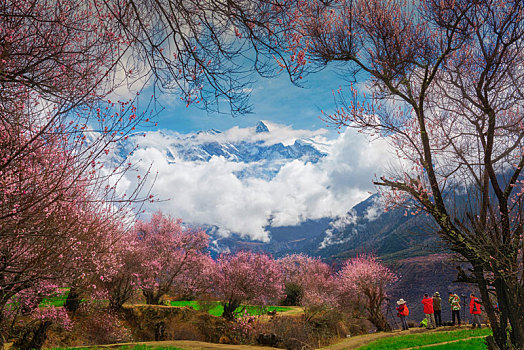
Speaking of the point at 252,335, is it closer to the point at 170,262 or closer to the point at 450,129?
the point at 170,262

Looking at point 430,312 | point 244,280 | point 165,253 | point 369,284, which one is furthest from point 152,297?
point 430,312

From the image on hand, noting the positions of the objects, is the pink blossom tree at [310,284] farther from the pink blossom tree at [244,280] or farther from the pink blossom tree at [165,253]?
the pink blossom tree at [165,253]

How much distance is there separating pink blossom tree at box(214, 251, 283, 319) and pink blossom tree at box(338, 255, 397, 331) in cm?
879

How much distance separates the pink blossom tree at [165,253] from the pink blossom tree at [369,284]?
15.5 m

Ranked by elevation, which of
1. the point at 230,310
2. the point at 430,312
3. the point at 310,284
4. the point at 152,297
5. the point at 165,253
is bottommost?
the point at 430,312

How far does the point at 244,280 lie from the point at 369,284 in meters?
13.5

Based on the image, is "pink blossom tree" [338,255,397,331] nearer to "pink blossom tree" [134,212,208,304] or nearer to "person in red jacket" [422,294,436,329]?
"person in red jacket" [422,294,436,329]

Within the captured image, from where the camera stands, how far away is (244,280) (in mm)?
25469

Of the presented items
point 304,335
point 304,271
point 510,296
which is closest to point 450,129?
point 510,296

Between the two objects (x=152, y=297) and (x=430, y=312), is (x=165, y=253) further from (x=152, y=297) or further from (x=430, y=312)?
(x=430, y=312)

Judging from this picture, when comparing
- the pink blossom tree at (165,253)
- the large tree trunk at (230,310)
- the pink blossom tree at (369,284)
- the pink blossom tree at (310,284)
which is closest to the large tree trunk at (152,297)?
the pink blossom tree at (165,253)

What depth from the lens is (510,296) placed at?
7934mm

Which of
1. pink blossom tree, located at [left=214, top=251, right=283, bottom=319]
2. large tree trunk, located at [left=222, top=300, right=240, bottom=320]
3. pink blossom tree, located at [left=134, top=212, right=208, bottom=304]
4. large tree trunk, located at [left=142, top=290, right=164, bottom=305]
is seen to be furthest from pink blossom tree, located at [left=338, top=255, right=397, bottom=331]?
large tree trunk, located at [left=142, top=290, right=164, bottom=305]

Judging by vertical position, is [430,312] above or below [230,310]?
below
